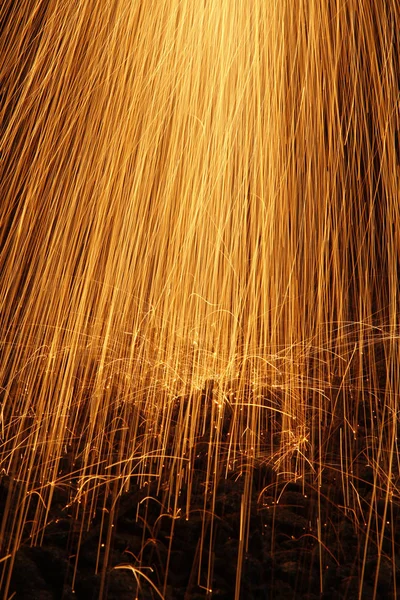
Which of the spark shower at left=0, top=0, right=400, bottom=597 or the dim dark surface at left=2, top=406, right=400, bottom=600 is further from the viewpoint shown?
the spark shower at left=0, top=0, right=400, bottom=597

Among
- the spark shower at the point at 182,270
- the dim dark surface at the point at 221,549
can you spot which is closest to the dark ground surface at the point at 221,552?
the dim dark surface at the point at 221,549

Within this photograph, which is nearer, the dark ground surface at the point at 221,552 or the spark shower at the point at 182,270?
the dark ground surface at the point at 221,552

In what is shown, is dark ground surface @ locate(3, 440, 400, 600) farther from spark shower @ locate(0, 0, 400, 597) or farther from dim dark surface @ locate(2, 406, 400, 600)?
spark shower @ locate(0, 0, 400, 597)

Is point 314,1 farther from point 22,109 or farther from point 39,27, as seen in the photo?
point 22,109

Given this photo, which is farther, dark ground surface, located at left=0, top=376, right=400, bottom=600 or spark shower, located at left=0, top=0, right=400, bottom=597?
spark shower, located at left=0, top=0, right=400, bottom=597

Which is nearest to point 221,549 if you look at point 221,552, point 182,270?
point 221,552

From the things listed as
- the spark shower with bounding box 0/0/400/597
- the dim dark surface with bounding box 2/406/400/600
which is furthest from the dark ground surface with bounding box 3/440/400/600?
the spark shower with bounding box 0/0/400/597

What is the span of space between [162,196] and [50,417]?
5.13 feet

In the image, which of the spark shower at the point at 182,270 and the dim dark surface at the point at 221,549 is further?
the spark shower at the point at 182,270

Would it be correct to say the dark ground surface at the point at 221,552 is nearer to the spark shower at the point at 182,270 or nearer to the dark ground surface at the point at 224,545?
the dark ground surface at the point at 224,545

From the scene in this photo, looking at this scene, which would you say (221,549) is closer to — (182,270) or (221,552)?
(221,552)

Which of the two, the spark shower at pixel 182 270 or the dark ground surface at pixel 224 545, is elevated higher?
the spark shower at pixel 182 270

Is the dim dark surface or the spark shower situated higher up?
the spark shower

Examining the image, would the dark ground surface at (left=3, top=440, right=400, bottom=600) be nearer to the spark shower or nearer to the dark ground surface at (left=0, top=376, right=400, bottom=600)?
the dark ground surface at (left=0, top=376, right=400, bottom=600)
